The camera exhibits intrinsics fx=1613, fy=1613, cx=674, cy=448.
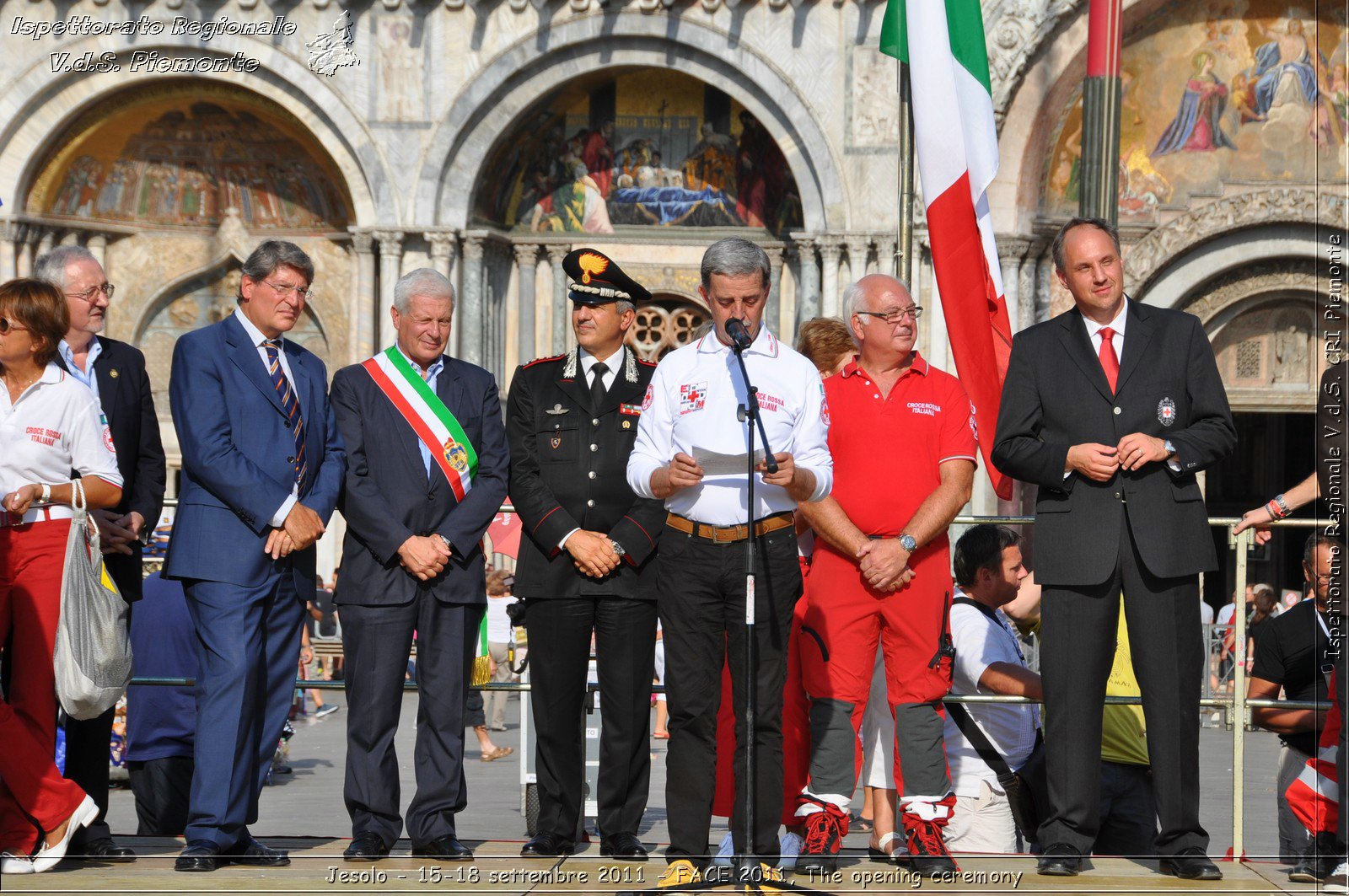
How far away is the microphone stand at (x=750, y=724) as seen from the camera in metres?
4.74

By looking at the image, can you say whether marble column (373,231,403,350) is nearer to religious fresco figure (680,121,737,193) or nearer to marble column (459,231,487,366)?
marble column (459,231,487,366)

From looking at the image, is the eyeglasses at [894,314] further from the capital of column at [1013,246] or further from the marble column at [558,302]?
the marble column at [558,302]

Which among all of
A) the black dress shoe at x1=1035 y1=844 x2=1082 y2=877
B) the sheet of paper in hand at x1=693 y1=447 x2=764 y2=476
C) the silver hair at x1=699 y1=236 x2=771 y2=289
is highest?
the silver hair at x1=699 y1=236 x2=771 y2=289

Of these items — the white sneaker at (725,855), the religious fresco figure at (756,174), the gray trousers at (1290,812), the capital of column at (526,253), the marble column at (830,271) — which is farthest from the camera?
the capital of column at (526,253)

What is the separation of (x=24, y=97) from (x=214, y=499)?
41.0ft

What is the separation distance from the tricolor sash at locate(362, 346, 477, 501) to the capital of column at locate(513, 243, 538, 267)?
1157 centimetres

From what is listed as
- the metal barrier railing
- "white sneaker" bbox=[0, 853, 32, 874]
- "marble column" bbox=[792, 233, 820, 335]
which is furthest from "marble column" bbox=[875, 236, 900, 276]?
"white sneaker" bbox=[0, 853, 32, 874]

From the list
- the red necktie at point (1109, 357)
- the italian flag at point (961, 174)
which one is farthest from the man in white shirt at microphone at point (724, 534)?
the italian flag at point (961, 174)

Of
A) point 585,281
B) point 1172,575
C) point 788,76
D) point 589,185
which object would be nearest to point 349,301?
point 589,185

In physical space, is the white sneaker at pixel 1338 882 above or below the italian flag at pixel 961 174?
below

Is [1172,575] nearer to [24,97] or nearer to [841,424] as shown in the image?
[841,424]

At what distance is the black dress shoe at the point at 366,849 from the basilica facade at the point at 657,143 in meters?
10.7

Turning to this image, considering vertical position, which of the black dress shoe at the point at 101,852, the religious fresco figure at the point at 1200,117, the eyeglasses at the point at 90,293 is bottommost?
the black dress shoe at the point at 101,852

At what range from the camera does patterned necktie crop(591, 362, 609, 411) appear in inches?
233
